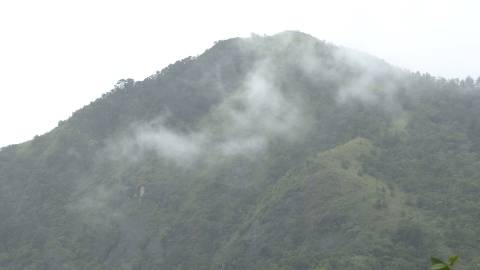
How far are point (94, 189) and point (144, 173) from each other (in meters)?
8.10

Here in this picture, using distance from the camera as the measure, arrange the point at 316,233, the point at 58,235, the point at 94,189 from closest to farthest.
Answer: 1. the point at 316,233
2. the point at 58,235
3. the point at 94,189

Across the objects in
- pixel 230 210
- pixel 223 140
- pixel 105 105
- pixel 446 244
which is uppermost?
pixel 105 105

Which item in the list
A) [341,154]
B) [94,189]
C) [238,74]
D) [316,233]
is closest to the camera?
[316,233]

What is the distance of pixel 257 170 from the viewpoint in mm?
107562

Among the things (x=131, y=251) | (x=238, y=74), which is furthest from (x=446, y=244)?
(x=238, y=74)

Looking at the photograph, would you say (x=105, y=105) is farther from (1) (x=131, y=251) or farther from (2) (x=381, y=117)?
(2) (x=381, y=117)

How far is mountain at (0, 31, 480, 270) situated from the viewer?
86.7 metres

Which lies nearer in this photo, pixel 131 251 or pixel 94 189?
pixel 131 251

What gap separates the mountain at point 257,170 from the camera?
86688 mm

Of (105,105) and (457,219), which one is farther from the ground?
(105,105)

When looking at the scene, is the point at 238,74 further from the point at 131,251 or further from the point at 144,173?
the point at 131,251

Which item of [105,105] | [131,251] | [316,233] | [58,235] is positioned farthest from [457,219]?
[105,105]

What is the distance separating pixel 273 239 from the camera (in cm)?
9038

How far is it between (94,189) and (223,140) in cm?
2039
